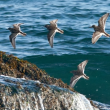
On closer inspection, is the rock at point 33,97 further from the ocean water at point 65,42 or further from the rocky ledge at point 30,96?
the ocean water at point 65,42

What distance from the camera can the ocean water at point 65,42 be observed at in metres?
13.9

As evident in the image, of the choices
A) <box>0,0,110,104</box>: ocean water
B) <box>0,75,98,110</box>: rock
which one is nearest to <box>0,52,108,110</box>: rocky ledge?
<box>0,75,98,110</box>: rock

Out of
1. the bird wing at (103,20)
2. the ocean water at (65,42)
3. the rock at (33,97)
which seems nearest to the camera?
the rock at (33,97)

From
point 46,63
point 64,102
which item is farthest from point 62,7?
point 64,102

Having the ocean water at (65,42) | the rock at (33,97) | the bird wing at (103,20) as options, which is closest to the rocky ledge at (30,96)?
the rock at (33,97)

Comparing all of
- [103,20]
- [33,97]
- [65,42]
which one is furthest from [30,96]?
[65,42]

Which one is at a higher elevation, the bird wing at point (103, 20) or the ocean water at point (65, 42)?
the bird wing at point (103, 20)

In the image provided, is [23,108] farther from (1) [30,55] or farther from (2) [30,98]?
(1) [30,55]

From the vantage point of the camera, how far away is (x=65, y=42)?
18.1 meters

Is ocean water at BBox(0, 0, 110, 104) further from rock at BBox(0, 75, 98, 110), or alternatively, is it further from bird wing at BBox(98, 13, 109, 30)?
rock at BBox(0, 75, 98, 110)

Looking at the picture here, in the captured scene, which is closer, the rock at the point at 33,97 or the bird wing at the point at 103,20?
the rock at the point at 33,97

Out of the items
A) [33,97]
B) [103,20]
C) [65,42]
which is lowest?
[65,42]

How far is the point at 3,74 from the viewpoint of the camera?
875cm

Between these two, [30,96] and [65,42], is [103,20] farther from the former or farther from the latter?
[65,42]
